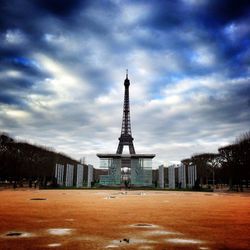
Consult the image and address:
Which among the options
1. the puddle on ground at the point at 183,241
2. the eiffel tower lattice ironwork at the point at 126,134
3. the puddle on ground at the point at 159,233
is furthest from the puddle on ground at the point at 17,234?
the eiffel tower lattice ironwork at the point at 126,134

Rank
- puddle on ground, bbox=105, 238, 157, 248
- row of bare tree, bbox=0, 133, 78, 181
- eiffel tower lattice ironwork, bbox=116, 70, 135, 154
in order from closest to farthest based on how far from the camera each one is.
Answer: puddle on ground, bbox=105, 238, 157, 248
row of bare tree, bbox=0, 133, 78, 181
eiffel tower lattice ironwork, bbox=116, 70, 135, 154

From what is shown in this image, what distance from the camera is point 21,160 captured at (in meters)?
68.8

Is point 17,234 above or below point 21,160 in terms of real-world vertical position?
below

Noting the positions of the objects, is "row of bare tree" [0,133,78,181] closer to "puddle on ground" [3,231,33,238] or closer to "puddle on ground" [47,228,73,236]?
"puddle on ground" [47,228,73,236]

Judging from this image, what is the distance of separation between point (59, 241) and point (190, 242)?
144 inches

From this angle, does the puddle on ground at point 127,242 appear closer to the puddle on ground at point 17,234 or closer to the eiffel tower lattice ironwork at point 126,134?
the puddle on ground at point 17,234

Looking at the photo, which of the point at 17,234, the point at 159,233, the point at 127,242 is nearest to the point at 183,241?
the point at 159,233

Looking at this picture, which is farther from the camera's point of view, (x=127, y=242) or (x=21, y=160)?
(x=21, y=160)

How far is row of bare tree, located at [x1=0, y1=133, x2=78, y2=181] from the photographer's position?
63469mm

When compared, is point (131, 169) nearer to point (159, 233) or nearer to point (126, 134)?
point (126, 134)

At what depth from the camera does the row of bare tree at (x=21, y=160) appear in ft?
208

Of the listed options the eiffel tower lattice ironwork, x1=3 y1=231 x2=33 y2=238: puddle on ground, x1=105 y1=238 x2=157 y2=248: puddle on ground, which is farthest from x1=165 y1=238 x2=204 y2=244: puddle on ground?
the eiffel tower lattice ironwork

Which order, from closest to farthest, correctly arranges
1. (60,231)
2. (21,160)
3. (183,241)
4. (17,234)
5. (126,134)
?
(183,241), (17,234), (60,231), (21,160), (126,134)

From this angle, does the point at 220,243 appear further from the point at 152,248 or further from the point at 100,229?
the point at 100,229
